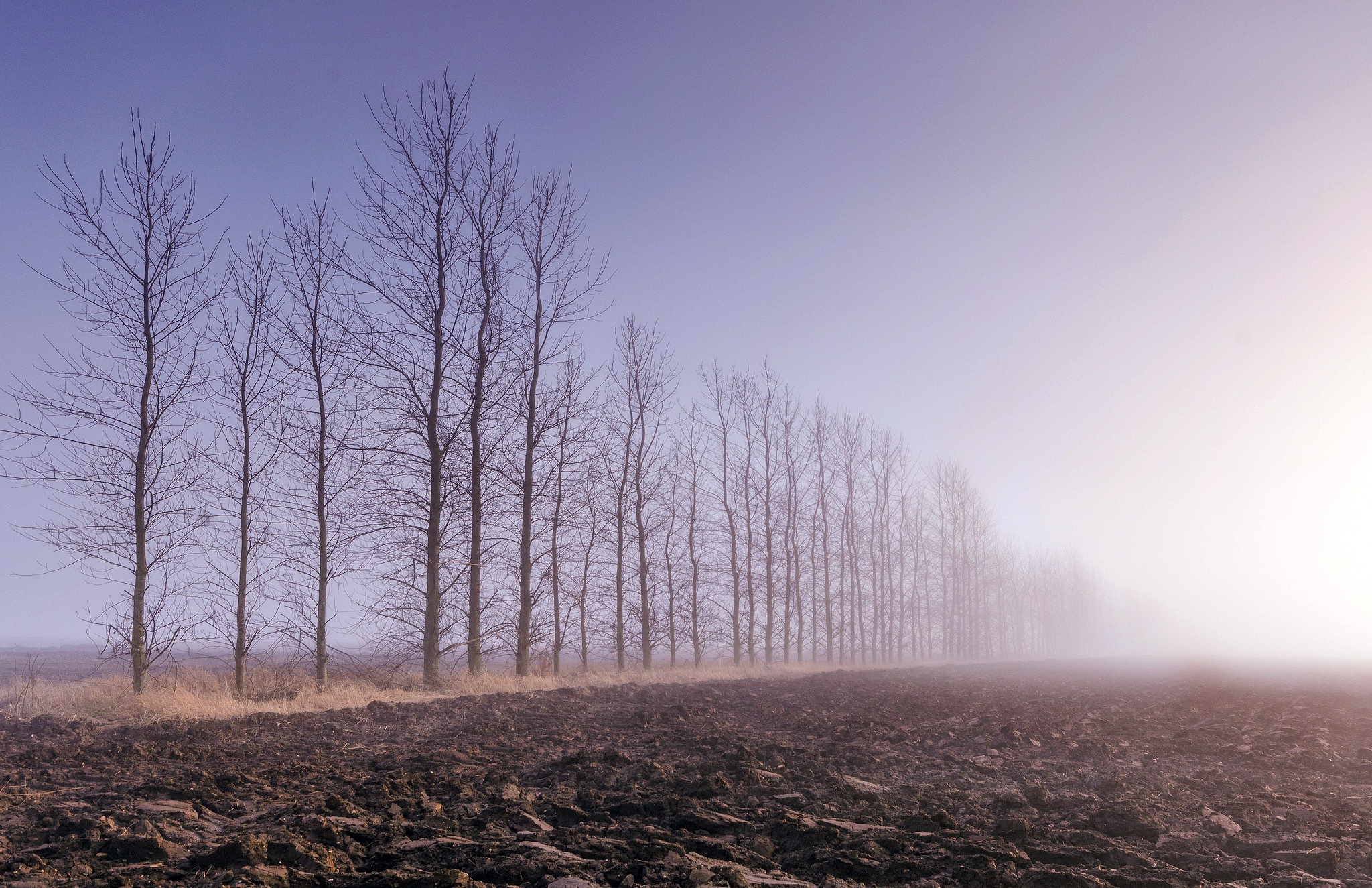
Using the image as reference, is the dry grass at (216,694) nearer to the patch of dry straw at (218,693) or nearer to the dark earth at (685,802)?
the patch of dry straw at (218,693)

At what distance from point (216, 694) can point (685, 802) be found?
10.6 meters

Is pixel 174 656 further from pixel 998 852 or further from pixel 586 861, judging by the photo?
pixel 998 852

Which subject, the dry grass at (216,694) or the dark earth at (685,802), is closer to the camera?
the dark earth at (685,802)

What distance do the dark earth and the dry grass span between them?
44.9 inches

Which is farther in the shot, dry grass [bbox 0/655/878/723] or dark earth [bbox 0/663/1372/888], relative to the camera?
dry grass [bbox 0/655/878/723]

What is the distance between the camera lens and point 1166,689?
15.5 meters

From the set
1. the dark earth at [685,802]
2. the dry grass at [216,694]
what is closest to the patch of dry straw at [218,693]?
the dry grass at [216,694]

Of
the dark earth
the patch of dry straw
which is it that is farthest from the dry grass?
the dark earth

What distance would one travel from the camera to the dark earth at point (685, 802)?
347cm

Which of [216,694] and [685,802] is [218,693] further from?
[685,802]

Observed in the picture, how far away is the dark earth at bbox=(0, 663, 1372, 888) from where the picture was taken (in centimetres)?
347

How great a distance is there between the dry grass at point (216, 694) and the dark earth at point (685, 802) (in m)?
1.14

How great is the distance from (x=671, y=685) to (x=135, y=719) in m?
10.3

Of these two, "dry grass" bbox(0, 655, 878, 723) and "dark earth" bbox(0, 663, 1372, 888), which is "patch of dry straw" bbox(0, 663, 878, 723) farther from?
"dark earth" bbox(0, 663, 1372, 888)
